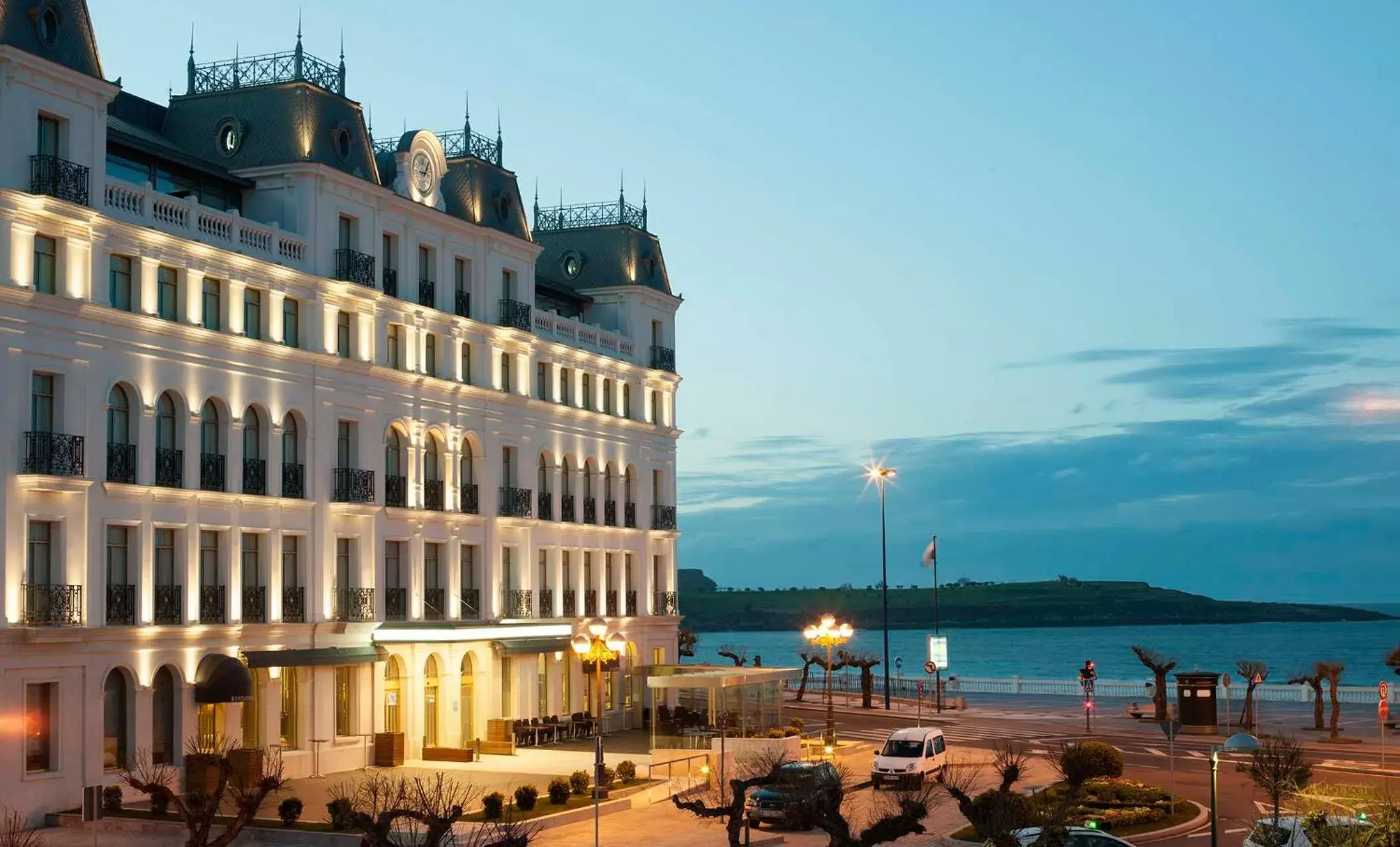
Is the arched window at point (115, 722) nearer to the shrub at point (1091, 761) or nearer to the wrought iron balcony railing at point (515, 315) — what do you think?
the wrought iron balcony railing at point (515, 315)

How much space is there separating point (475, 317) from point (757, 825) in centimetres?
2465

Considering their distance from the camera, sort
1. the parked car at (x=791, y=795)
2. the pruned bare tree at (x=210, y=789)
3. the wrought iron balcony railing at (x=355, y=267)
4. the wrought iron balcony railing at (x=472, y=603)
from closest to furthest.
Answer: the pruned bare tree at (x=210, y=789) → the parked car at (x=791, y=795) → the wrought iron balcony railing at (x=355, y=267) → the wrought iron balcony railing at (x=472, y=603)

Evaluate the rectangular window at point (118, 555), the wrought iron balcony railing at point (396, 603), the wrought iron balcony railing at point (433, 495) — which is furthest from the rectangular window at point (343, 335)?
the rectangular window at point (118, 555)

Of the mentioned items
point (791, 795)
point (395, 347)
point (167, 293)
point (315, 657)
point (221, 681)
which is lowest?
point (791, 795)

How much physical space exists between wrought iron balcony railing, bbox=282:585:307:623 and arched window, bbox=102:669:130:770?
22.1 feet

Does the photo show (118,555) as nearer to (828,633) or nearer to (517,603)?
(517,603)

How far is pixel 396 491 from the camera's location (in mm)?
55938

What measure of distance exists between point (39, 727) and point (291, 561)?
35.8ft

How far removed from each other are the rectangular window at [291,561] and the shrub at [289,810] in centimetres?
1229

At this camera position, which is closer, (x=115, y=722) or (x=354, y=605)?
(x=115, y=722)

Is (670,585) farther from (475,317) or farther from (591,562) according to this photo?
(475,317)

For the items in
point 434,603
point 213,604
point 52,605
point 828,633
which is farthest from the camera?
point 828,633

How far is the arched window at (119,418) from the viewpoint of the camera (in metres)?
44.2

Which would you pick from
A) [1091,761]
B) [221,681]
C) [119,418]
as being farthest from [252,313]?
[1091,761]
